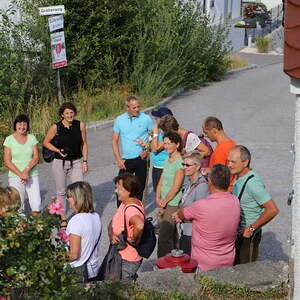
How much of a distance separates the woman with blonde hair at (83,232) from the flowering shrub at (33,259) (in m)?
1.64

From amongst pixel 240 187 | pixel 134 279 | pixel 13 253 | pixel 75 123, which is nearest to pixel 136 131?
pixel 75 123

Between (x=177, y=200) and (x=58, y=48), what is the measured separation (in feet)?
24.4

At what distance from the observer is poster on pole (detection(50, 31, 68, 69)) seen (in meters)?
14.7

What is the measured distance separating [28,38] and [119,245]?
11.9 meters

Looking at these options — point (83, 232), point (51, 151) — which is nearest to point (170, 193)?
point (83, 232)

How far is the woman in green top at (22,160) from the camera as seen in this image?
9719mm

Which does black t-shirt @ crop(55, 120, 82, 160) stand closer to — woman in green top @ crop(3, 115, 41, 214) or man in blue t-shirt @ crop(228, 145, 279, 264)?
woman in green top @ crop(3, 115, 41, 214)

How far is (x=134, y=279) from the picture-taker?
6480mm

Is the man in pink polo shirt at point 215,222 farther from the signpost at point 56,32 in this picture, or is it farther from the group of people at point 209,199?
the signpost at point 56,32

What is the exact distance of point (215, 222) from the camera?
254 inches

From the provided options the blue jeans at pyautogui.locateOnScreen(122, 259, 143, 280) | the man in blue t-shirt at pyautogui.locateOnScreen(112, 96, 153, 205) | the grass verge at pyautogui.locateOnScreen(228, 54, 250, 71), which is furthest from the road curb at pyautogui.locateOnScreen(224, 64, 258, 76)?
the blue jeans at pyautogui.locateOnScreen(122, 259, 143, 280)

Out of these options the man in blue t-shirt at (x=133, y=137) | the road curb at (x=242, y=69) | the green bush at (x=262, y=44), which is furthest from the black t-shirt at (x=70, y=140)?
the green bush at (x=262, y=44)

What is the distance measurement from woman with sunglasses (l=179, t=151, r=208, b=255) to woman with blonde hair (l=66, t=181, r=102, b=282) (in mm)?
1100

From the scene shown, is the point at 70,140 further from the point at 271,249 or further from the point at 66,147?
the point at 271,249
